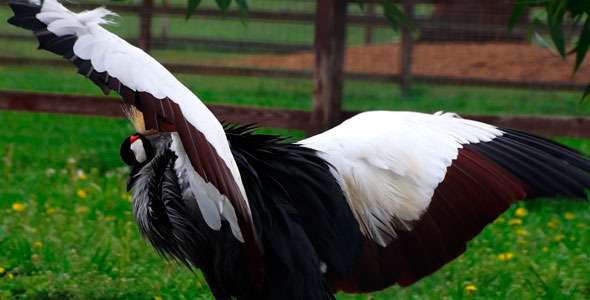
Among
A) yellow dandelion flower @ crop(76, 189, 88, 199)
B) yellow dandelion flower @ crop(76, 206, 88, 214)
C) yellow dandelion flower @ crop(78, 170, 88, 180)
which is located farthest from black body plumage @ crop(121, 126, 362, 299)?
yellow dandelion flower @ crop(78, 170, 88, 180)

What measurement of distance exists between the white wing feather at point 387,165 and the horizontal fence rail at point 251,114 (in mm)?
3111

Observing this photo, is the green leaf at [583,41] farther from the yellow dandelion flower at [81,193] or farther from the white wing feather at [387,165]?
the yellow dandelion flower at [81,193]

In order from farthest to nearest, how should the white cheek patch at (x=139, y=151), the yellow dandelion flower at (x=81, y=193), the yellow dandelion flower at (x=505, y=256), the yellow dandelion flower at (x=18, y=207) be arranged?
the yellow dandelion flower at (x=81, y=193)
the yellow dandelion flower at (x=18, y=207)
the yellow dandelion flower at (x=505, y=256)
the white cheek patch at (x=139, y=151)

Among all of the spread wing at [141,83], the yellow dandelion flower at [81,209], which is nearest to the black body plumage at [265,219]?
the spread wing at [141,83]

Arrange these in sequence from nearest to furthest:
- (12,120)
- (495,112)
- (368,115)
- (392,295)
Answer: (368,115) < (392,295) < (12,120) < (495,112)

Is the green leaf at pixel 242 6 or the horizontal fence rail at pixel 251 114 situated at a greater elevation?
the green leaf at pixel 242 6

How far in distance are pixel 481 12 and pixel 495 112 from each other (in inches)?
46.7

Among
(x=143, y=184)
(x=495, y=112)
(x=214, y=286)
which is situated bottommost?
(x=495, y=112)

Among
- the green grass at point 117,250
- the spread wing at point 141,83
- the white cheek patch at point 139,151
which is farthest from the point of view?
the green grass at point 117,250

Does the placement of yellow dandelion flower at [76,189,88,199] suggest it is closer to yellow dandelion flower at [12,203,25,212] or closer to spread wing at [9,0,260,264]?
yellow dandelion flower at [12,203,25,212]

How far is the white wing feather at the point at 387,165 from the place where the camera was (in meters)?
3.13

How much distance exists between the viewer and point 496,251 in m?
4.98

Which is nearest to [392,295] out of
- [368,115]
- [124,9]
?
[368,115]

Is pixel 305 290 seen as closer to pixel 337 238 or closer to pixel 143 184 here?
pixel 337 238
